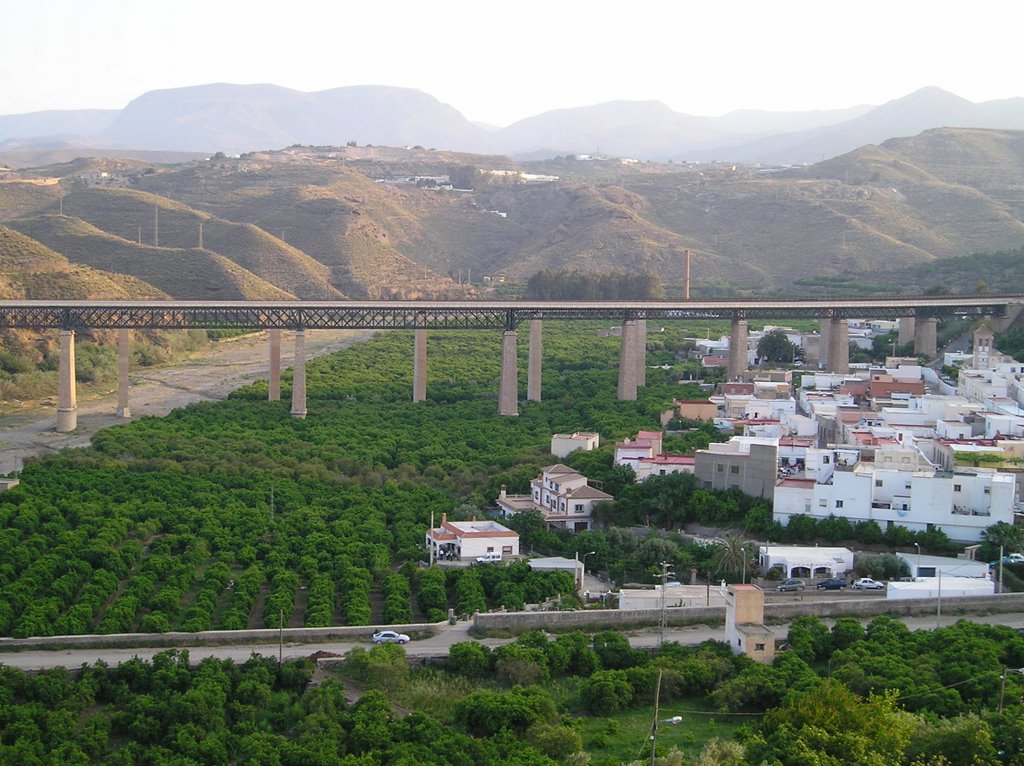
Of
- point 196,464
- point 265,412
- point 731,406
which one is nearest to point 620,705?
point 196,464

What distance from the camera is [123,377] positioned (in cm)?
5097

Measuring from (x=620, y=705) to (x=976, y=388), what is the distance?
25274 millimetres

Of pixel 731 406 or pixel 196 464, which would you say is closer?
pixel 196 464

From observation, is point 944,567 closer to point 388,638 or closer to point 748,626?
point 748,626

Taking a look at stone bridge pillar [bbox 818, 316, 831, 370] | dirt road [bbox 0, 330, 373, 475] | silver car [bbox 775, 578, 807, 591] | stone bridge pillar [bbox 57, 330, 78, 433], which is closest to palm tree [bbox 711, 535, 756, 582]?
silver car [bbox 775, 578, 807, 591]

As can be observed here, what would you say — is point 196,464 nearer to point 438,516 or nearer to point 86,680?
point 438,516

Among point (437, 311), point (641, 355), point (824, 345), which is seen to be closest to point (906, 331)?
point (824, 345)

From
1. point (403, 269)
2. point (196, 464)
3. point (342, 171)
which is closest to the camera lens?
point (196, 464)

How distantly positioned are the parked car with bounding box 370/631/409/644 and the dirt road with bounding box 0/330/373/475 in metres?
18.3

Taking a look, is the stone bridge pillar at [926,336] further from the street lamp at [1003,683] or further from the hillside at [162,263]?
the street lamp at [1003,683]

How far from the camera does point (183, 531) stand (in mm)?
31203

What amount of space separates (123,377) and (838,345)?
25.8 metres

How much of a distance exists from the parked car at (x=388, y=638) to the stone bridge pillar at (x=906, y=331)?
40.3 m

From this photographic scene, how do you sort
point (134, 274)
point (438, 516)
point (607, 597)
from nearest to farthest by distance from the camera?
point (607, 597) < point (438, 516) < point (134, 274)
